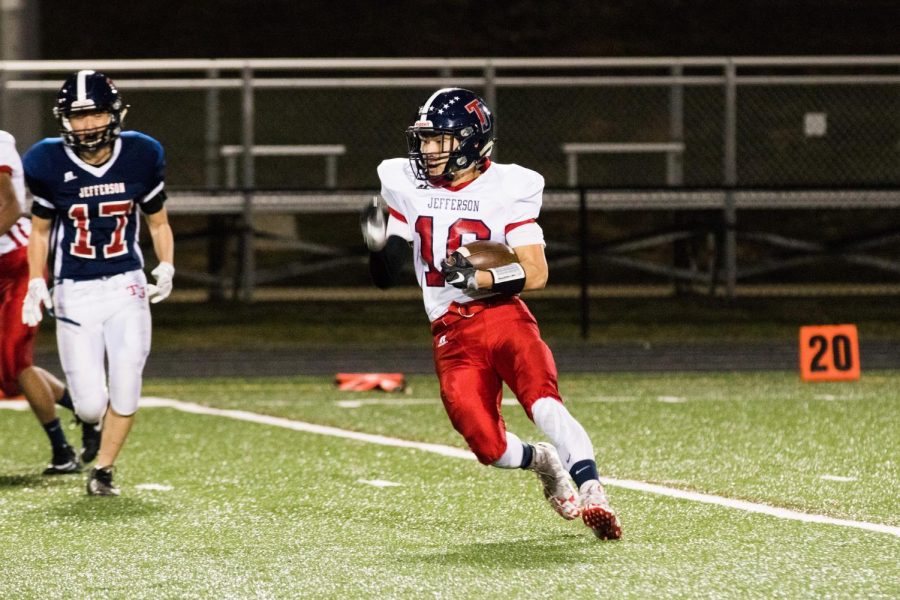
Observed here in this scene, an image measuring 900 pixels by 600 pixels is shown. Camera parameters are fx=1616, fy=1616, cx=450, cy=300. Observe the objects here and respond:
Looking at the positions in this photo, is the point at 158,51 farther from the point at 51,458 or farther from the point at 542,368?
the point at 542,368

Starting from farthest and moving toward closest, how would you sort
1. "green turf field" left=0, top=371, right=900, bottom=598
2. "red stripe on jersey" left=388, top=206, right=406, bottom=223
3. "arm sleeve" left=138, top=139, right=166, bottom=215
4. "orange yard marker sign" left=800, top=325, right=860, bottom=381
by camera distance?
"orange yard marker sign" left=800, top=325, right=860, bottom=381, "arm sleeve" left=138, top=139, right=166, bottom=215, "red stripe on jersey" left=388, top=206, right=406, bottom=223, "green turf field" left=0, top=371, right=900, bottom=598

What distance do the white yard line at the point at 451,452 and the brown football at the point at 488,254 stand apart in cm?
143

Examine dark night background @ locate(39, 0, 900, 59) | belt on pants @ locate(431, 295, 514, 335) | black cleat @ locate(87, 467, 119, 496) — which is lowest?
black cleat @ locate(87, 467, 119, 496)

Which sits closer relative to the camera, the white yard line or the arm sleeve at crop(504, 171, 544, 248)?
the arm sleeve at crop(504, 171, 544, 248)

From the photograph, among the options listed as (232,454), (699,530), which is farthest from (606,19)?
(699,530)

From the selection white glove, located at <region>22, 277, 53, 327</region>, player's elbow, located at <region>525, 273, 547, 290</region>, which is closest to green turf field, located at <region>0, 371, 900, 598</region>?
white glove, located at <region>22, 277, 53, 327</region>

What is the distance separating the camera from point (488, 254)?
5.73 metres

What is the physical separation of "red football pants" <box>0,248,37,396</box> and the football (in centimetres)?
257

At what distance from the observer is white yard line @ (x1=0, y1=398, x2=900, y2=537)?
600cm

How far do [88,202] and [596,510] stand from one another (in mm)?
2603

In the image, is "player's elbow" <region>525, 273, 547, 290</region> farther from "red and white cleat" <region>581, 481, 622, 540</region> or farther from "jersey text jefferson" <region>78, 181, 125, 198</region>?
"jersey text jefferson" <region>78, 181, 125, 198</region>

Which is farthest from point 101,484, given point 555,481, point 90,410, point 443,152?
point 443,152

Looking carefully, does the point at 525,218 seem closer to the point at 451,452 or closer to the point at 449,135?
the point at 449,135

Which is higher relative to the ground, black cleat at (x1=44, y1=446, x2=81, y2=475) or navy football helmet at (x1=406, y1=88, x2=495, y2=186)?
navy football helmet at (x1=406, y1=88, x2=495, y2=186)
